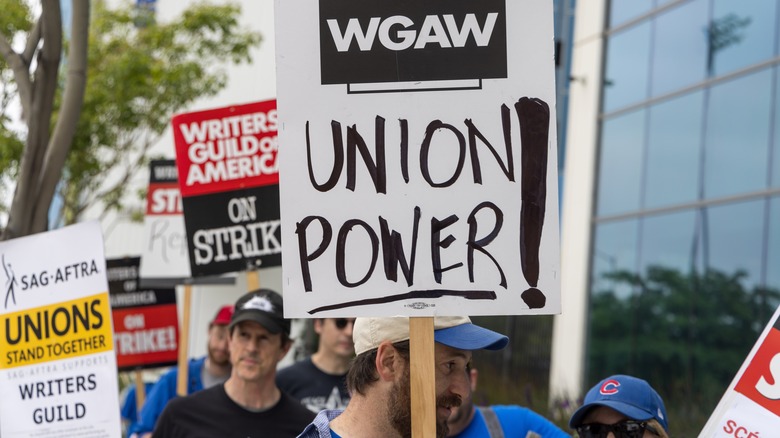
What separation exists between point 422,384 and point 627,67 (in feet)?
48.2

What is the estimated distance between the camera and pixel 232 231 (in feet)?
24.4

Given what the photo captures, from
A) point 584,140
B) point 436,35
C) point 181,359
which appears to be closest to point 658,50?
point 584,140

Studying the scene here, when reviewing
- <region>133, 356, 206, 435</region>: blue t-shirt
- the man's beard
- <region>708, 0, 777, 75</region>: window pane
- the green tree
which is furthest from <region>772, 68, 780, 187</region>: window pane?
the man's beard

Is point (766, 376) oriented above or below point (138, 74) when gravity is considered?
below

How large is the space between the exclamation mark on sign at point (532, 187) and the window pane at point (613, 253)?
13.5 meters

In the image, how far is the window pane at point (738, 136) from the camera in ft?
47.6

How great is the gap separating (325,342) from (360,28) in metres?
3.03

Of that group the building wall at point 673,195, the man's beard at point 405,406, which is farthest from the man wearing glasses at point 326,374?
the building wall at point 673,195

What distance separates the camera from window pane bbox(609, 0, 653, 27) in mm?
17625

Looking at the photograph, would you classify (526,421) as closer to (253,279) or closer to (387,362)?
(387,362)

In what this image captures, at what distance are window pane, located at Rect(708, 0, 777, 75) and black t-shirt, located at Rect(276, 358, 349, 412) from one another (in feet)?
29.6

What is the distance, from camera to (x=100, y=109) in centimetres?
1928

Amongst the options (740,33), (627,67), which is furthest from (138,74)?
(740,33)

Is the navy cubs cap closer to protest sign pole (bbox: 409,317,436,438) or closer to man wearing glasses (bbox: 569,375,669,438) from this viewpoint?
man wearing glasses (bbox: 569,375,669,438)
